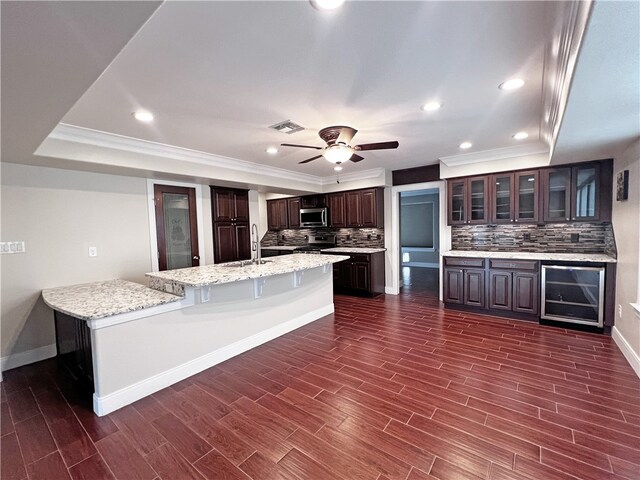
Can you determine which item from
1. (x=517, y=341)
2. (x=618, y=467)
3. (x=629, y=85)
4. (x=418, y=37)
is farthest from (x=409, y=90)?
Result: (x=517, y=341)

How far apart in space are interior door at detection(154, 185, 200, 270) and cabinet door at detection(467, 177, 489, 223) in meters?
4.43

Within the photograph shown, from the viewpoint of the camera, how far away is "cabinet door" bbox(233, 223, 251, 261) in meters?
5.37

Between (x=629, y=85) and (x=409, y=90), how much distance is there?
1284 millimetres

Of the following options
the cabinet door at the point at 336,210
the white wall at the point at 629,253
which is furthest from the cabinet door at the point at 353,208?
the white wall at the point at 629,253

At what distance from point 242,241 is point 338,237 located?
2.24 m

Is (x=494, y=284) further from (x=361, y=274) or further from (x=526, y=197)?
(x=361, y=274)

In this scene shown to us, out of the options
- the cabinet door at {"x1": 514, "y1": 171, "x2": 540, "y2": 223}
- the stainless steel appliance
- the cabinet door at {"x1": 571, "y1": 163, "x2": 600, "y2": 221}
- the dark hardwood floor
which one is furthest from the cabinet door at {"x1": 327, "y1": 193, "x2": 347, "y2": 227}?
the cabinet door at {"x1": 571, "y1": 163, "x2": 600, "y2": 221}

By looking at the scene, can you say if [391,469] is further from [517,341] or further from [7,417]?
[7,417]

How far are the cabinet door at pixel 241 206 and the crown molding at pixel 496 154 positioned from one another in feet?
11.4

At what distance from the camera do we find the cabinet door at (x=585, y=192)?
12.6 ft

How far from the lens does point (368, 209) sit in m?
Result: 5.83

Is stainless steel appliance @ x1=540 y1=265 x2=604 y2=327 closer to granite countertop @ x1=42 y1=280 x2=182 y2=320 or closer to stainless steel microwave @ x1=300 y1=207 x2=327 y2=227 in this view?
stainless steel microwave @ x1=300 y1=207 x2=327 y2=227

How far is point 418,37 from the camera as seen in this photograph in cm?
170

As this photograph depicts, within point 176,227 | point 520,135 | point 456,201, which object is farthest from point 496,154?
point 176,227
